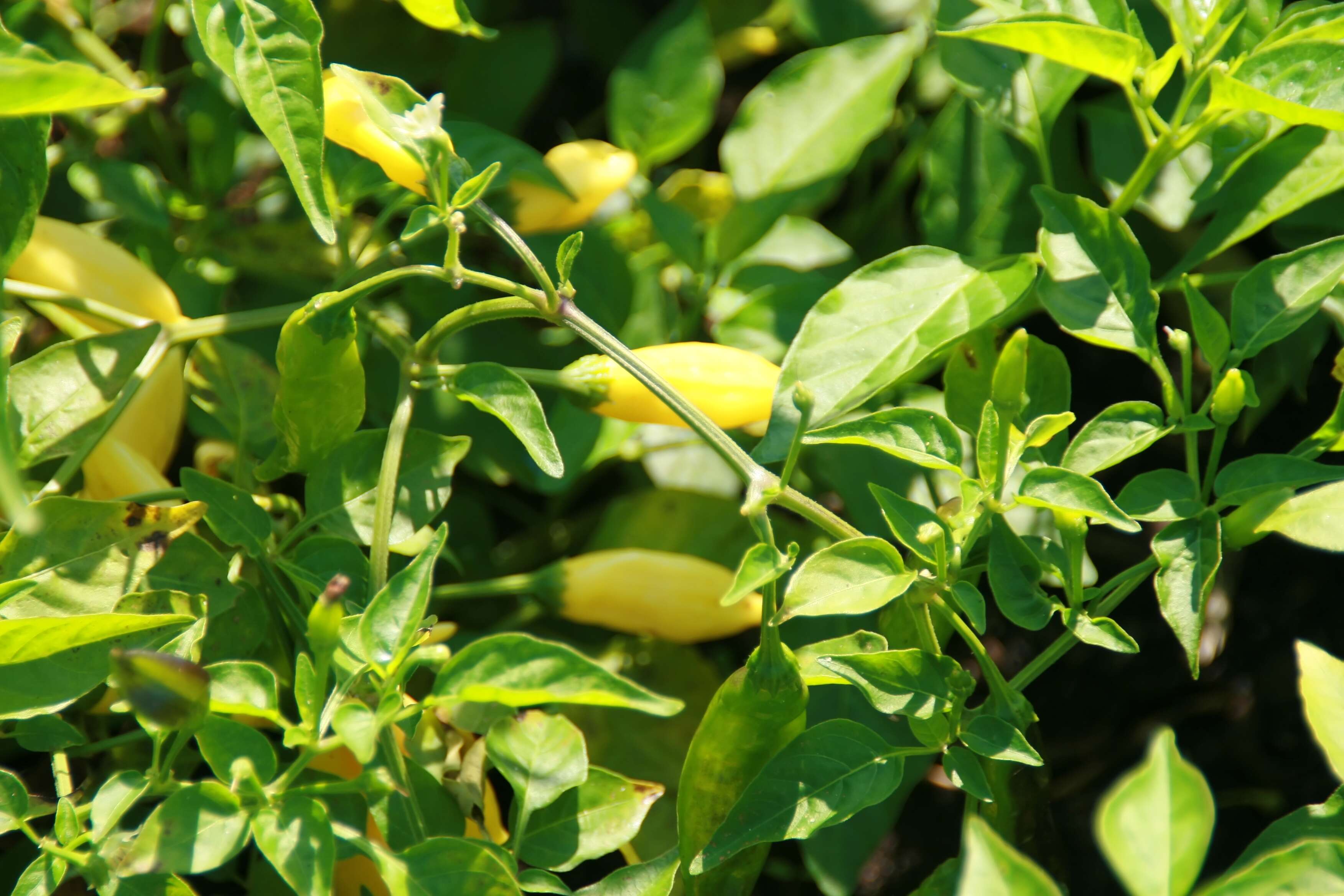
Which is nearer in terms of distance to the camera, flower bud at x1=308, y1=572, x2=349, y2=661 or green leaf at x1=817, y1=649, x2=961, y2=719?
flower bud at x1=308, y1=572, x2=349, y2=661

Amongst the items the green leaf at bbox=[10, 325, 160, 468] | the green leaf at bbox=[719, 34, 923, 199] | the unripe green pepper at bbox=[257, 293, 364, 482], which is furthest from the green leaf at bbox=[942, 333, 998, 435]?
the green leaf at bbox=[10, 325, 160, 468]

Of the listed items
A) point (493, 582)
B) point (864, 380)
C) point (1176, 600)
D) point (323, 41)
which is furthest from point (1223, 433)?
point (323, 41)

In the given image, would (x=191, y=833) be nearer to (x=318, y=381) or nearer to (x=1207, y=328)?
(x=318, y=381)

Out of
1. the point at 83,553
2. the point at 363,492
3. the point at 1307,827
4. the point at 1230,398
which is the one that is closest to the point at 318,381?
the point at 363,492

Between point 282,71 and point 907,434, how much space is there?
47cm

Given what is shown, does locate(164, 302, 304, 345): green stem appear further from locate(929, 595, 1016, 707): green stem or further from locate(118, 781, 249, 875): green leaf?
locate(929, 595, 1016, 707): green stem

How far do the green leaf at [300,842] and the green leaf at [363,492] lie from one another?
225mm

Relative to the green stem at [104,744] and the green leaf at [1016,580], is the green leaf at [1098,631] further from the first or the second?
the green stem at [104,744]

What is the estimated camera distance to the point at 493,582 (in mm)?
983

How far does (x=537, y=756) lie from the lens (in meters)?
0.76

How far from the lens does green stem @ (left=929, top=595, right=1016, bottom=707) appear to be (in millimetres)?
696

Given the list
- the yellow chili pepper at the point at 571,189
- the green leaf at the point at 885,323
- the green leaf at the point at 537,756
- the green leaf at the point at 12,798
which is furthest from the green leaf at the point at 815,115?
the green leaf at the point at 12,798

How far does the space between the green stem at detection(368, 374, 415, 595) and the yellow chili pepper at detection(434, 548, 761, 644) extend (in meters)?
0.23

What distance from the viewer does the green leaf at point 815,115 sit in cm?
106
